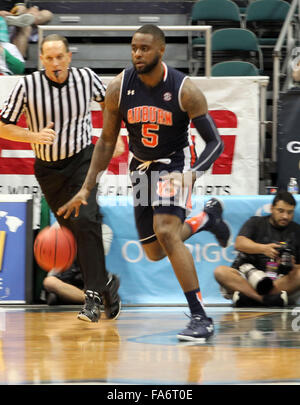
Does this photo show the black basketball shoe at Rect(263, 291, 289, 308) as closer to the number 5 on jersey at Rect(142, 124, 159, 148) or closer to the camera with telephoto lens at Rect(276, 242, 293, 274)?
the camera with telephoto lens at Rect(276, 242, 293, 274)

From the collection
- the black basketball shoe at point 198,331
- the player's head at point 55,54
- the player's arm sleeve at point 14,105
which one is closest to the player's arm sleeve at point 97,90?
the player's head at point 55,54

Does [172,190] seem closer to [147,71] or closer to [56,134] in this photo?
[147,71]

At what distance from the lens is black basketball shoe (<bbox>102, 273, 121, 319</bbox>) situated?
5.59 metres

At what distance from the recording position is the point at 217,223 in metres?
6.28

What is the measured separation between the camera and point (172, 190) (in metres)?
4.70

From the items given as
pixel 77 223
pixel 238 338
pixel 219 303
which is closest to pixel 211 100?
pixel 219 303

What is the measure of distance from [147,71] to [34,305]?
259 cm

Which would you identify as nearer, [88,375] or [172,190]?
[88,375]

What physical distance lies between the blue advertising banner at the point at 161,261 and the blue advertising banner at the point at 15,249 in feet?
2.19

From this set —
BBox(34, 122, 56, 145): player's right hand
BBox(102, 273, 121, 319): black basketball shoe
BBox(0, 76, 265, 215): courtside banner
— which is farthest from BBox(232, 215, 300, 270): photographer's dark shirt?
BBox(34, 122, 56, 145): player's right hand

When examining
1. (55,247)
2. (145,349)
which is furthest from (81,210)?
(145,349)

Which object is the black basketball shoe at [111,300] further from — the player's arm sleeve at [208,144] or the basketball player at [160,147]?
the player's arm sleeve at [208,144]

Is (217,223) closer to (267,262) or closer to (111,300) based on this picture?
(267,262)
